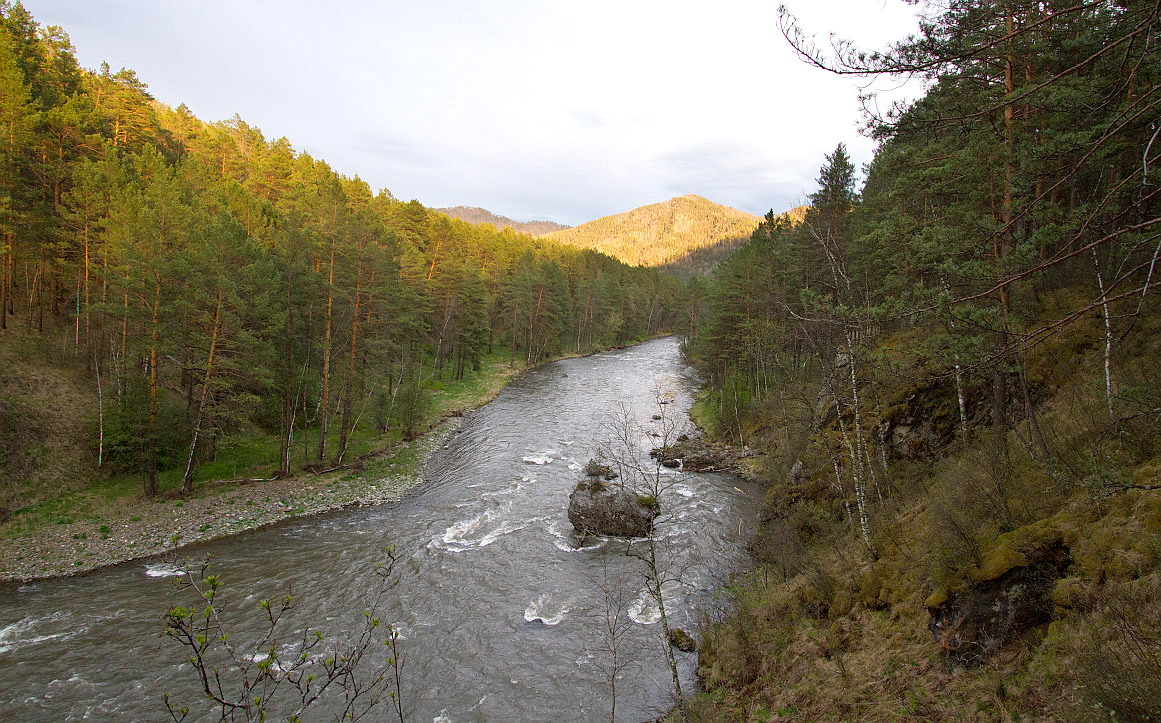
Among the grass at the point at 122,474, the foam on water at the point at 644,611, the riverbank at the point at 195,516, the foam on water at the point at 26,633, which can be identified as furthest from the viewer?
the grass at the point at 122,474

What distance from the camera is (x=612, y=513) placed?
56.1 ft

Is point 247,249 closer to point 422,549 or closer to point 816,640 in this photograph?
point 422,549

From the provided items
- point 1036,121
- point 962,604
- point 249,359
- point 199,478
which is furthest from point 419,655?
point 1036,121

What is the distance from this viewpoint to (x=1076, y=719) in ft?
17.7

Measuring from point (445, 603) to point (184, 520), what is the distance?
10607 mm

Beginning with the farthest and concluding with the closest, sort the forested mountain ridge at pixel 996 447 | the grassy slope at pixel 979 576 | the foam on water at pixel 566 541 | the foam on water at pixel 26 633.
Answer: the foam on water at pixel 566 541 → the foam on water at pixel 26 633 → the grassy slope at pixel 979 576 → the forested mountain ridge at pixel 996 447

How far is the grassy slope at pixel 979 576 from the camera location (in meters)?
5.95

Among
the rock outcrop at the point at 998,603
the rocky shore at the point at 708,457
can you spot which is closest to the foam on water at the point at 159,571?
the rocky shore at the point at 708,457

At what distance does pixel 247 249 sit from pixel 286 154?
36354 millimetres

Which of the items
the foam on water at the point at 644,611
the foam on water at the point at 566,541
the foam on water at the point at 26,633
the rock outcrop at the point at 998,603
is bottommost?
the foam on water at the point at 26,633

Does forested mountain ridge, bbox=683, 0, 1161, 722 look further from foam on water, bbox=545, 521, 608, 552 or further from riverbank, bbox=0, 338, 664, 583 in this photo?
riverbank, bbox=0, 338, 664, 583

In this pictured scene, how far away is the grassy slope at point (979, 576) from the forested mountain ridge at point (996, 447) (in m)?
0.04

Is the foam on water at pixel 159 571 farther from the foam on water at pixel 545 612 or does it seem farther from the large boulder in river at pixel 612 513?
the large boulder in river at pixel 612 513

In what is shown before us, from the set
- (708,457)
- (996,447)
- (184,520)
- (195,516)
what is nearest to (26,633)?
(184,520)
